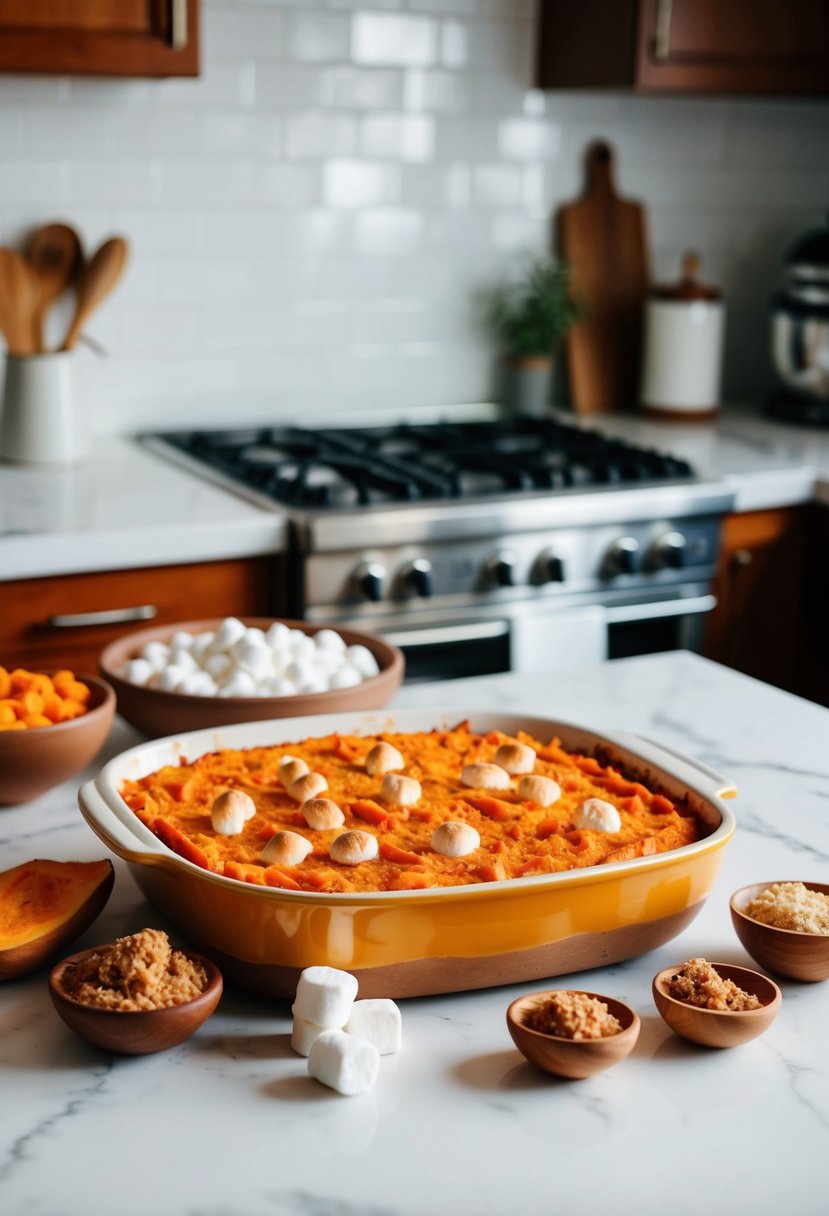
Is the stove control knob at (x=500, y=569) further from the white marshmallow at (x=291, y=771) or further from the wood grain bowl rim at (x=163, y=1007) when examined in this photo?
the wood grain bowl rim at (x=163, y=1007)

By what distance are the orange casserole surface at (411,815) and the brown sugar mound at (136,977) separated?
0.08 m

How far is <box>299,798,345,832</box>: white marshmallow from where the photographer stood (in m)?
1.17

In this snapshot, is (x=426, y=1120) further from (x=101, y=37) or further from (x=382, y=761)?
(x=101, y=37)

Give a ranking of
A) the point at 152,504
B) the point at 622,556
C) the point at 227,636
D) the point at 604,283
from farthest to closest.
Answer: the point at 604,283
the point at 622,556
the point at 152,504
the point at 227,636

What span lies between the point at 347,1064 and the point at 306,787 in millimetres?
323

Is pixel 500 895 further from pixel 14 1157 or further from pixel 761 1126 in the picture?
pixel 14 1157

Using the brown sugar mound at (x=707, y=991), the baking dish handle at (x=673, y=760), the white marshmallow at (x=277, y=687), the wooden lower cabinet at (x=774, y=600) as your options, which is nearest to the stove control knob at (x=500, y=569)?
the wooden lower cabinet at (x=774, y=600)

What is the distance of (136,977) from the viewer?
3.20ft

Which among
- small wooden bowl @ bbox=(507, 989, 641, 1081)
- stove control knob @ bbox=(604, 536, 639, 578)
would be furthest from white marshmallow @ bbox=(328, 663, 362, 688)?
stove control knob @ bbox=(604, 536, 639, 578)

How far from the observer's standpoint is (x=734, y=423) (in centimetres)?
351

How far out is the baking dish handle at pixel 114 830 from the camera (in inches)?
42.1

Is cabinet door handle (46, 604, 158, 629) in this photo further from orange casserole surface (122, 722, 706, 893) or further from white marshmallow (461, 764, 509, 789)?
white marshmallow (461, 764, 509, 789)

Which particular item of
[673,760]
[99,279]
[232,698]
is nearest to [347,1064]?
[673,760]

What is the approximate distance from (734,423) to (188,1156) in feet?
9.51
